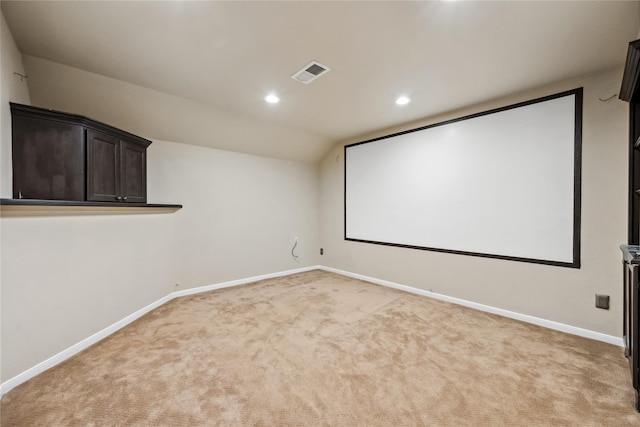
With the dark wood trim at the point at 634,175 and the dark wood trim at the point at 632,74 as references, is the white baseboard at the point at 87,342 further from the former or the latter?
the dark wood trim at the point at 634,175

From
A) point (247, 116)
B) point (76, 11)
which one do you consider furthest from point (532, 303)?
point (76, 11)

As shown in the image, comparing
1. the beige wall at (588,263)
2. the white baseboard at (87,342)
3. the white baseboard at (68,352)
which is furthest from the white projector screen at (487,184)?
the white baseboard at (68,352)

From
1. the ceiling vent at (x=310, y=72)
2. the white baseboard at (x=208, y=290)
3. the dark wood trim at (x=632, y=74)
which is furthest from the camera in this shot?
the ceiling vent at (x=310, y=72)

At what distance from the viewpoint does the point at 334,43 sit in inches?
78.5

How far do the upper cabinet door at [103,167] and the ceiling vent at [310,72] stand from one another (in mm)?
1904

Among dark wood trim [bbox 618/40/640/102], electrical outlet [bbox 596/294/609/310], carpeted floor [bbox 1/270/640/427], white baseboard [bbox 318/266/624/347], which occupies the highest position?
dark wood trim [bbox 618/40/640/102]

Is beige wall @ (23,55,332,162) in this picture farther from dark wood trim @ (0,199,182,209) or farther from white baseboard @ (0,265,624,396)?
white baseboard @ (0,265,624,396)

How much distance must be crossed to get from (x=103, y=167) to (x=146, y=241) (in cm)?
94

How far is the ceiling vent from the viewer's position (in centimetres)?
232

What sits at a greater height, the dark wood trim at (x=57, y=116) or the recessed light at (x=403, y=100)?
the recessed light at (x=403, y=100)

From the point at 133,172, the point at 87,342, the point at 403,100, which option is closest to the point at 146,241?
the point at 133,172

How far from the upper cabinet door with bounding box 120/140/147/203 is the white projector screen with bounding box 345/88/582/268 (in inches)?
126

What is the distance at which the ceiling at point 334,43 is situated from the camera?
1677 millimetres

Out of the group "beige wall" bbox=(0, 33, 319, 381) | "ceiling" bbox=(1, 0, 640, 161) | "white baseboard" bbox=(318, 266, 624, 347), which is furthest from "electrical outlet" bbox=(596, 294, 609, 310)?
"beige wall" bbox=(0, 33, 319, 381)
